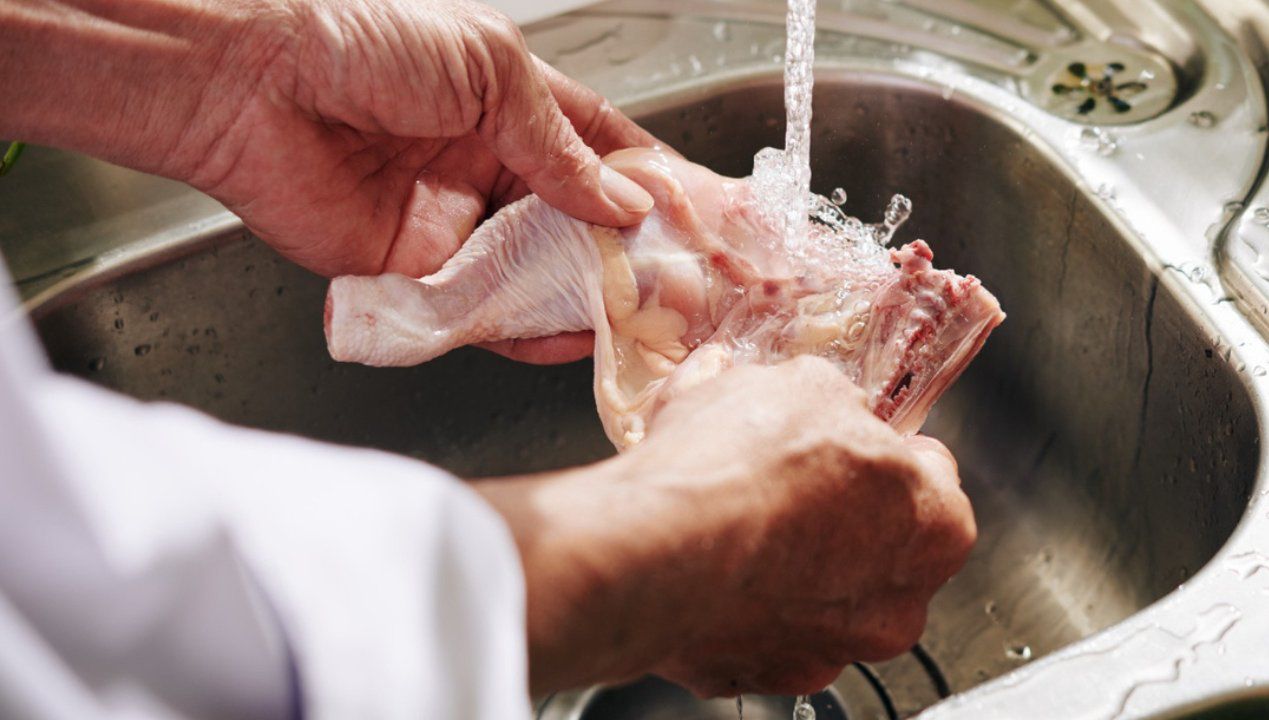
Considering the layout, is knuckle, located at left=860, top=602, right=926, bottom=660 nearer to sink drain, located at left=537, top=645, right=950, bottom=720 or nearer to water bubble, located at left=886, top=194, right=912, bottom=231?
sink drain, located at left=537, top=645, right=950, bottom=720

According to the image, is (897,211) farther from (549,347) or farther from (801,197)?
(549,347)

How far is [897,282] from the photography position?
1.06 m

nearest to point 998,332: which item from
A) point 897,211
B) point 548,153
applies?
point 897,211

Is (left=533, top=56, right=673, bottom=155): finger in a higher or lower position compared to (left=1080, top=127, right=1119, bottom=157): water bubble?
lower

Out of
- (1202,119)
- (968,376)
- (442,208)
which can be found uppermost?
(1202,119)

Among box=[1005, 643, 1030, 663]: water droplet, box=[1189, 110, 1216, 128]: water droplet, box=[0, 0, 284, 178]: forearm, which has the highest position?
box=[1189, 110, 1216, 128]: water droplet

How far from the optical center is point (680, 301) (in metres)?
1.10

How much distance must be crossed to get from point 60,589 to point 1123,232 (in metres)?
1.03

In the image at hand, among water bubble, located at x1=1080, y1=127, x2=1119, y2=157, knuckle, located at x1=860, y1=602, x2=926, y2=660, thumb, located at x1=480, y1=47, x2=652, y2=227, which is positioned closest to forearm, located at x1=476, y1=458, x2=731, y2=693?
knuckle, located at x1=860, y1=602, x2=926, y2=660

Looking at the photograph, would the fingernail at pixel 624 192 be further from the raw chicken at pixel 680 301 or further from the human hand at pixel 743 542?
the human hand at pixel 743 542

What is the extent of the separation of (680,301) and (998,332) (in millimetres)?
470

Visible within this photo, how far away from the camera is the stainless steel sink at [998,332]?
113 cm

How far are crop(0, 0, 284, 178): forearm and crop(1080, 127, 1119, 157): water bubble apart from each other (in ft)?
2.80

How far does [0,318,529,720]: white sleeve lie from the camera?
0.44 meters
